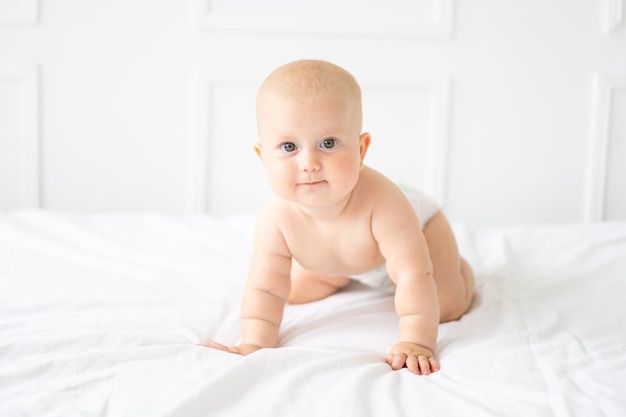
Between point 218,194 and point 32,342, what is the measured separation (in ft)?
4.76

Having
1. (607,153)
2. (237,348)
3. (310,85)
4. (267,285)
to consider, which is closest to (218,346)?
(237,348)

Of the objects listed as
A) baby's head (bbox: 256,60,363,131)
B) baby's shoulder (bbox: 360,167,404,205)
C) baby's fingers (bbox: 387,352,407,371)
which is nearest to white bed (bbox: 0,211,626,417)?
baby's fingers (bbox: 387,352,407,371)

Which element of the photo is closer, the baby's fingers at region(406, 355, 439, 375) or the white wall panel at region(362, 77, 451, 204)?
the baby's fingers at region(406, 355, 439, 375)

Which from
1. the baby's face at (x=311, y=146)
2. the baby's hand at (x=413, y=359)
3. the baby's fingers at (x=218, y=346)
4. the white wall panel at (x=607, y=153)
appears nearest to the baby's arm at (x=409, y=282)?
the baby's hand at (x=413, y=359)

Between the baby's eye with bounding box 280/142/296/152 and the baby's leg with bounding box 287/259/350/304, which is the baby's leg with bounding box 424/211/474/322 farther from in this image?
the baby's eye with bounding box 280/142/296/152

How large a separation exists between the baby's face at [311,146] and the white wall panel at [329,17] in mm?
1350

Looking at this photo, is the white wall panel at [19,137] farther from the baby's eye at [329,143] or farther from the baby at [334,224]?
the baby's eye at [329,143]

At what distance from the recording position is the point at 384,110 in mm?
2348

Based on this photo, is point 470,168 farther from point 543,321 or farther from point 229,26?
point 543,321

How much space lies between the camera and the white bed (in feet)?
2.64

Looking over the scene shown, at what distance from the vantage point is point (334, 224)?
3.67ft

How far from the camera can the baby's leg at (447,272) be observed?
1.19 meters

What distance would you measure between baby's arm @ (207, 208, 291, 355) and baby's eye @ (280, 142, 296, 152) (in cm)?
18

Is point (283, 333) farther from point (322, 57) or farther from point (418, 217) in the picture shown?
point (322, 57)
